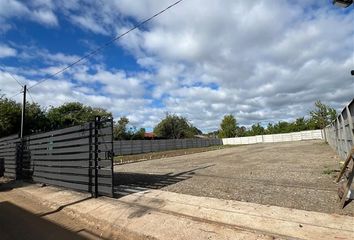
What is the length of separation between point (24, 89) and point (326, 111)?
44.6m

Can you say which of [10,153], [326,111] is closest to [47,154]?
[10,153]

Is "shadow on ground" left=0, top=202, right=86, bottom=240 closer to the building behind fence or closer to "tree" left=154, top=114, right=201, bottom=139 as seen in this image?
the building behind fence

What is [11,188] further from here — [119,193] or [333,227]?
[333,227]

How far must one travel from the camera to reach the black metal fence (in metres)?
8.44

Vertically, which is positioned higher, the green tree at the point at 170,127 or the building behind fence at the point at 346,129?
the green tree at the point at 170,127

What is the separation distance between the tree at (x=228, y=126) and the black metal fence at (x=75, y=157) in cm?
8128

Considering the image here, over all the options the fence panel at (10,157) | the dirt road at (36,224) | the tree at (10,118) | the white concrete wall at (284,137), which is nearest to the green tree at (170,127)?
the white concrete wall at (284,137)

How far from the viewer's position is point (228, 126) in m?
92.8

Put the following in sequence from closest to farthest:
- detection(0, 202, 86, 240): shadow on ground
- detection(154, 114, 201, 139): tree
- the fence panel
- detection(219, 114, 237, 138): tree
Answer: detection(0, 202, 86, 240): shadow on ground < the fence panel < detection(154, 114, 201, 139): tree < detection(219, 114, 237, 138): tree

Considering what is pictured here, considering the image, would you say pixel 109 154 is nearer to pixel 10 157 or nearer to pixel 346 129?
pixel 346 129

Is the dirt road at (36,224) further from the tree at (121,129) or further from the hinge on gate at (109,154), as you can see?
the tree at (121,129)

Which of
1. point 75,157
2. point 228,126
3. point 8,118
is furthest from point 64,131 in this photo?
point 228,126

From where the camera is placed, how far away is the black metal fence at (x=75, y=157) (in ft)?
27.7

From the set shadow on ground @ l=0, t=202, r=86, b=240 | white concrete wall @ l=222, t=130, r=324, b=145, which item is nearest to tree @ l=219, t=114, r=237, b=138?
white concrete wall @ l=222, t=130, r=324, b=145
